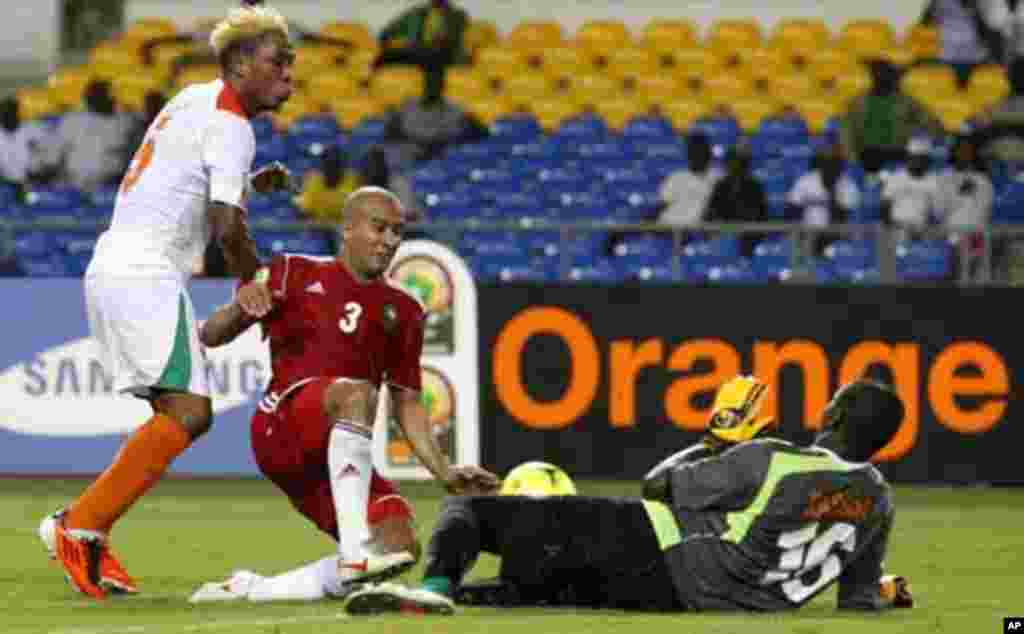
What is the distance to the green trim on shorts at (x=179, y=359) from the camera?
983 centimetres

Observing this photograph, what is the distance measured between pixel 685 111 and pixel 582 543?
15.2 metres

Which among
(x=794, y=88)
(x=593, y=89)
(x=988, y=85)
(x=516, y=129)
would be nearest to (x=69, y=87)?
(x=516, y=129)

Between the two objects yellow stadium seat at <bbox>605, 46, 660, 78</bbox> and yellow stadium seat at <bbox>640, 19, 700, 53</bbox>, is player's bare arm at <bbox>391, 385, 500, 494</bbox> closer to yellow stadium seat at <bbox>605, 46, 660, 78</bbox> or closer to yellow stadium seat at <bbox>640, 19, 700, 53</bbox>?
yellow stadium seat at <bbox>605, 46, 660, 78</bbox>

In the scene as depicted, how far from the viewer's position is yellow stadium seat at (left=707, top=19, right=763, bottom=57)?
81.8 feet

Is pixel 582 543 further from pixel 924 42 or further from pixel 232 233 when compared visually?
pixel 924 42

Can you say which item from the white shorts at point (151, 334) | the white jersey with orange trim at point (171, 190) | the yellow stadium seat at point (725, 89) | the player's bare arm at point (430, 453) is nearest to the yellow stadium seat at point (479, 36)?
the yellow stadium seat at point (725, 89)

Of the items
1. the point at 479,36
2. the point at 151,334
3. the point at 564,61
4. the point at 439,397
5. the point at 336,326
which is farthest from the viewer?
the point at 479,36

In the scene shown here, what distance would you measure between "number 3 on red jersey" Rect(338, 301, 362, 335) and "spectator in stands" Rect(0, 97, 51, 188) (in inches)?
530

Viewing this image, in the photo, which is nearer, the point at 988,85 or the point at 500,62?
the point at 988,85

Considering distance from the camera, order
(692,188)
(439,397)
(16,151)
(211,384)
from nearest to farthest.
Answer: (211,384)
(439,397)
(692,188)
(16,151)

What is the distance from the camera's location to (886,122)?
2170 cm

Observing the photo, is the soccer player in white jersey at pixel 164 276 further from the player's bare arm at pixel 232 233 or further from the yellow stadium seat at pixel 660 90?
the yellow stadium seat at pixel 660 90

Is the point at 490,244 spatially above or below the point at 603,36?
below

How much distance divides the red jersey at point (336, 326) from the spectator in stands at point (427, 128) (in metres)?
12.9
